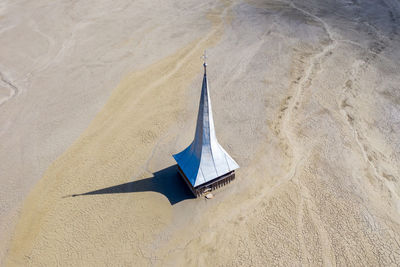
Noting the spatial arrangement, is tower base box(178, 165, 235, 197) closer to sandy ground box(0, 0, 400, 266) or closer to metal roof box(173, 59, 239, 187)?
sandy ground box(0, 0, 400, 266)

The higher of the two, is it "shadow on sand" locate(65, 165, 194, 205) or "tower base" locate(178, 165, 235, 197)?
"tower base" locate(178, 165, 235, 197)

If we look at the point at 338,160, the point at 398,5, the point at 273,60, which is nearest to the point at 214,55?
the point at 273,60

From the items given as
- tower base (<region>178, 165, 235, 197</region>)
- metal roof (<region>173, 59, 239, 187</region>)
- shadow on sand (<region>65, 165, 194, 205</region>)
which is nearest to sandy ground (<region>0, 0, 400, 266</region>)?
shadow on sand (<region>65, 165, 194, 205</region>)

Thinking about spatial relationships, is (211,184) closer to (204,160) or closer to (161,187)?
(204,160)

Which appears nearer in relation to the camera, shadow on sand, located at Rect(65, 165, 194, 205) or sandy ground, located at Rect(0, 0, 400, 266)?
sandy ground, located at Rect(0, 0, 400, 266)

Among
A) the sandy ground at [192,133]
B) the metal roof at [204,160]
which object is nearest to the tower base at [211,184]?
the sandy ground at [192,133]

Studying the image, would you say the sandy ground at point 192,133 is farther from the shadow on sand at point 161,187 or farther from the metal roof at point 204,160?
the metal roof at point 204,160

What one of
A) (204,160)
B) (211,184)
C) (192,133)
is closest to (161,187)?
(211,184)
